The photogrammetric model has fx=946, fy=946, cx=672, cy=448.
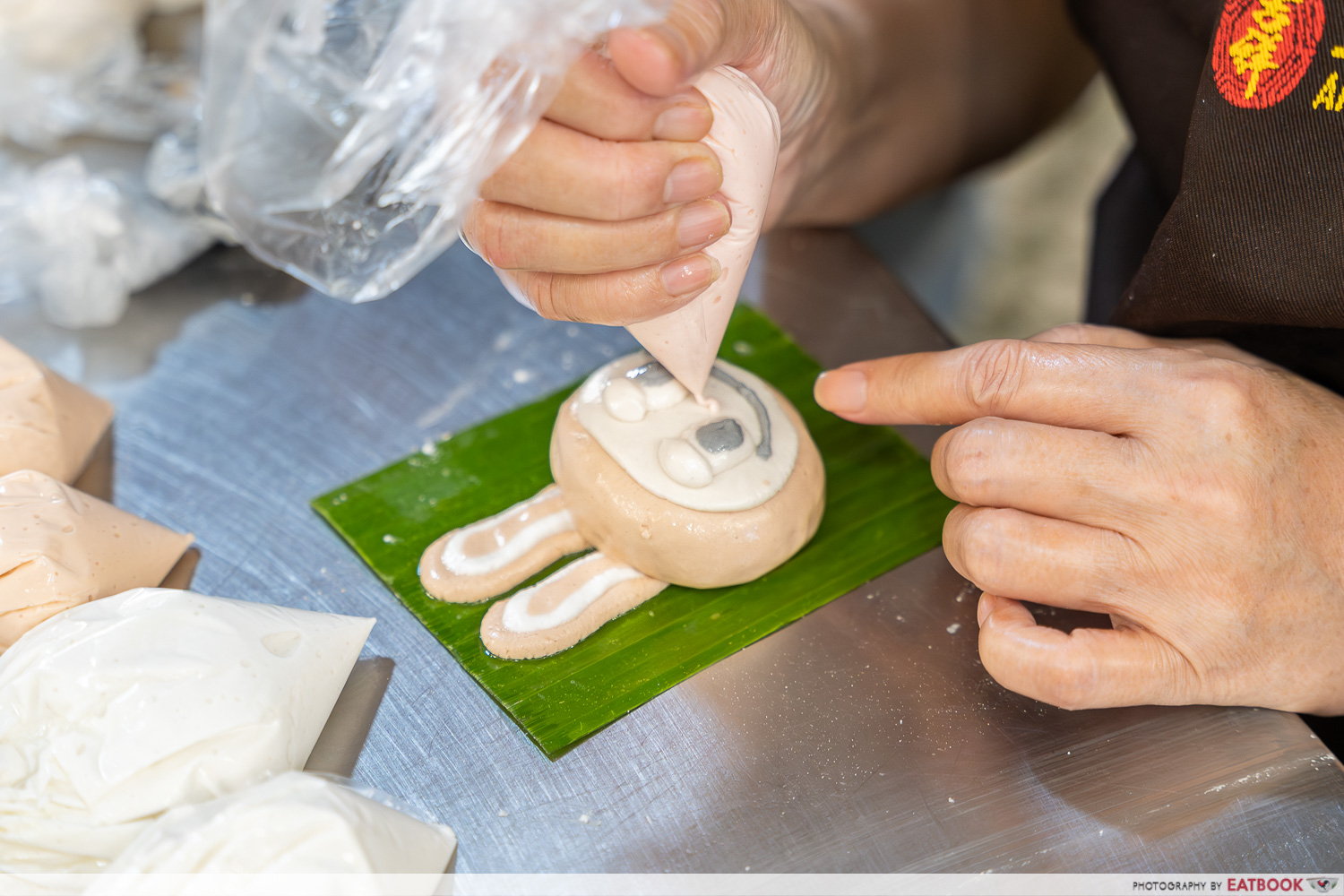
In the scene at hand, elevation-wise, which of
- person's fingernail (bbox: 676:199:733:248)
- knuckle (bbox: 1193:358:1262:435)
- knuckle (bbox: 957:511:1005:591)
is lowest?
knuckle (bbox: 957:511:1005:591)

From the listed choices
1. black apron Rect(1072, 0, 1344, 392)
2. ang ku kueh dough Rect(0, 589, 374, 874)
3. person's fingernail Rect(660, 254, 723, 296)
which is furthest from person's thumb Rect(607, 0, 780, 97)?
ang ku kueh dough Rect(0, 589, 374, 874)

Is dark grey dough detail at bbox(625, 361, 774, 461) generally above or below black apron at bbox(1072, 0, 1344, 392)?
below

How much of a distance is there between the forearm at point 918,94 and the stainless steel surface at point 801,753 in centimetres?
64

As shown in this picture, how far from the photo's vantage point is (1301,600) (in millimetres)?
896

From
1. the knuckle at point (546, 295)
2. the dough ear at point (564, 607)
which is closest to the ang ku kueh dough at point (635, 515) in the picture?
the dough ear at point (564, 607)

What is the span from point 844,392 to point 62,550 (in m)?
0.81

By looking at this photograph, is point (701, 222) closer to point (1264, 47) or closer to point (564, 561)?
point (564, 561)

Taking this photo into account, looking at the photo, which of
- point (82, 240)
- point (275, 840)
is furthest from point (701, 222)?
point (82, 240)

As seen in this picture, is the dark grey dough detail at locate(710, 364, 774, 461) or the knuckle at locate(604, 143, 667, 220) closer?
the knuckle at locate(604, 143, 667, 220)

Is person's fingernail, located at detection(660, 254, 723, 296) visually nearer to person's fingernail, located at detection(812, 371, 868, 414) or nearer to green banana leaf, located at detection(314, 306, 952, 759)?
person's fingernail, located at detection(812, 371, 868, 414)

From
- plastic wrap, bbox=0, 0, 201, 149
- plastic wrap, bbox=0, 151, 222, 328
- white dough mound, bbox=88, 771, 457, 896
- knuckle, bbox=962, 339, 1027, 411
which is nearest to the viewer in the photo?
white dough mound, bbox=88, 771, 457, 896

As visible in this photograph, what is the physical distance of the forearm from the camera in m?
1.35

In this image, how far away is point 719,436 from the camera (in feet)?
3.49

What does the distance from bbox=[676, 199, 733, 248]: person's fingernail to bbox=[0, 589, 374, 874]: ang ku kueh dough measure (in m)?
0.54
